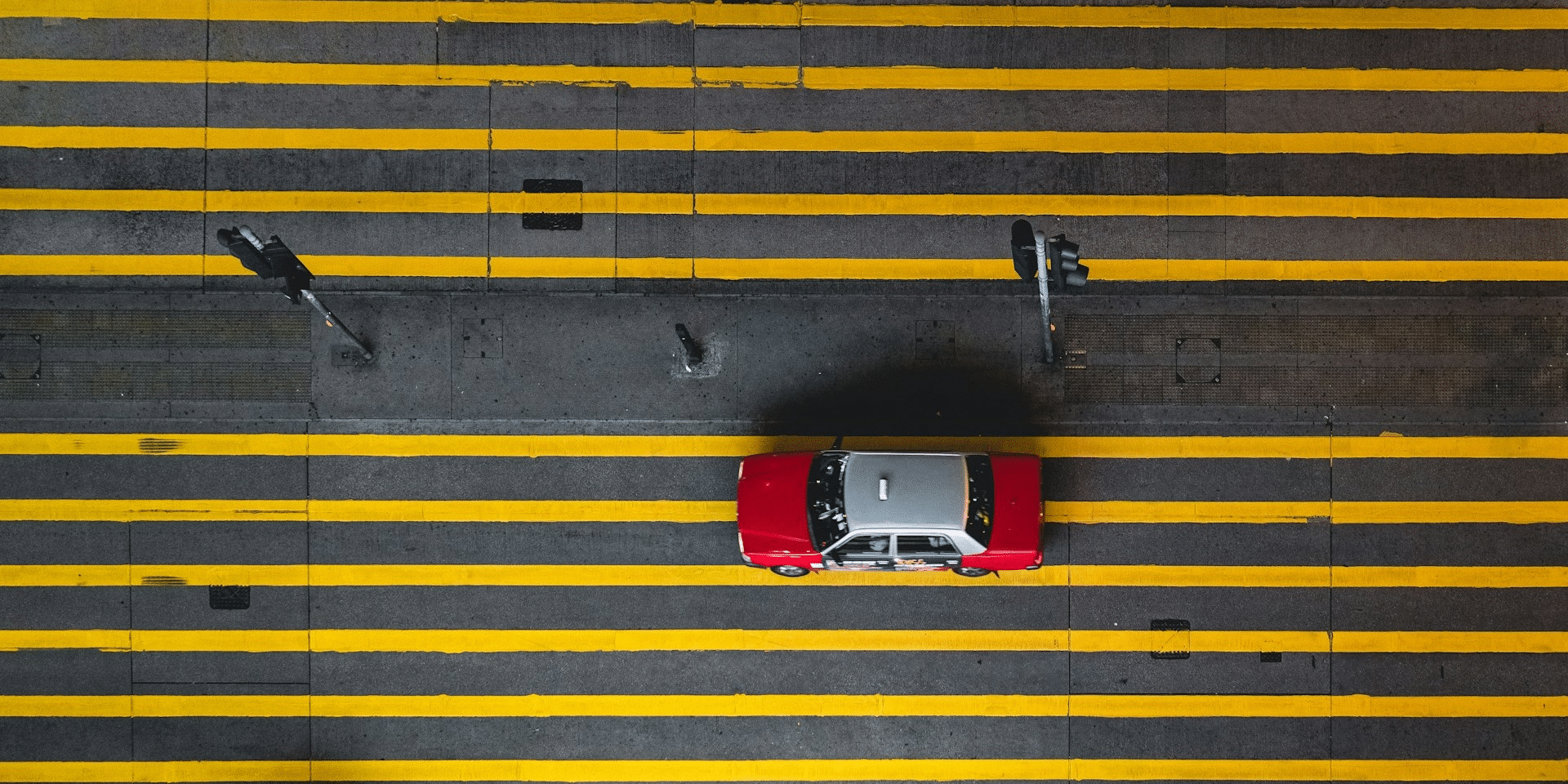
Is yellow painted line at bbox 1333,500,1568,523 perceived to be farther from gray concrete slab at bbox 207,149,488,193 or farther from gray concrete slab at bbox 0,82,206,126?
gray concrete slab at bbox 0,82,206,126

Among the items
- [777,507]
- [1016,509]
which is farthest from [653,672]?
[1016,509]

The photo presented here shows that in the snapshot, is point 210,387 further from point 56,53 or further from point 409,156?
point 56,53

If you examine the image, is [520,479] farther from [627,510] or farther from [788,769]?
[788,769]

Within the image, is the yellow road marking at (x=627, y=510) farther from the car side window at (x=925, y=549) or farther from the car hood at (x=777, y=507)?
the car side window at (x=925, y=549)

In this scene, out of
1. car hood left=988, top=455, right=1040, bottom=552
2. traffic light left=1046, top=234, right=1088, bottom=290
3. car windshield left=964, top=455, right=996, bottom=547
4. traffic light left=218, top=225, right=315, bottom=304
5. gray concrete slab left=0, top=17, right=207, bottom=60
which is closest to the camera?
traffic light left=218, top=225, right=315, bottom=304

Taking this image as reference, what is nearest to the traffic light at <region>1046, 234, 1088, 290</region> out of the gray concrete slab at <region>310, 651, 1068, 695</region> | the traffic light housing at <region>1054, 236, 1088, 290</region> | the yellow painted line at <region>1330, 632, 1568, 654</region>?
the traffic light housing at <region>1054, 236, 1088, 290</region>

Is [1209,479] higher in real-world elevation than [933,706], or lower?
higher

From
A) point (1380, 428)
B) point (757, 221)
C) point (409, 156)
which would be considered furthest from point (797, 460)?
point (1380, 428)
